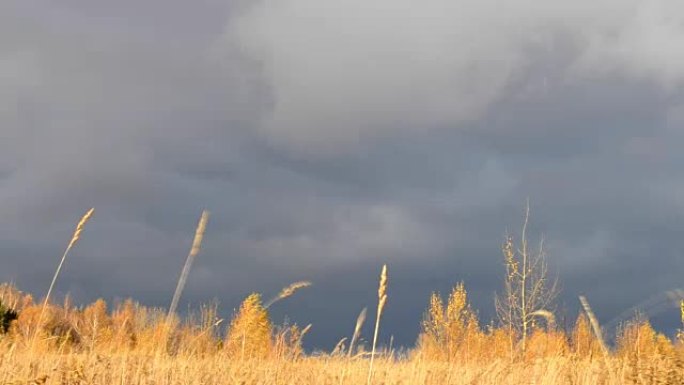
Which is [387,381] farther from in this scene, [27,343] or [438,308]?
[438,308]

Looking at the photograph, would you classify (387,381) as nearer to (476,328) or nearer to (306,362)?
(306,362)

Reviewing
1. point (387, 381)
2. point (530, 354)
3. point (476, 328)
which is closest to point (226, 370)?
point (387, 381)

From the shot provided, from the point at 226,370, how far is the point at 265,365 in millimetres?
485

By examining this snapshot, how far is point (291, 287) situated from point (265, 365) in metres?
3.78

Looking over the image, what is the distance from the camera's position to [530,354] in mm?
16734

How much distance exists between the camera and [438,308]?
4091 cm

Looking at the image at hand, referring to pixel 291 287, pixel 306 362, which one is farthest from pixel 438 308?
pixel 291 287

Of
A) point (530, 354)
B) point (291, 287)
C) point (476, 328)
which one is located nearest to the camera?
point (291, 287)

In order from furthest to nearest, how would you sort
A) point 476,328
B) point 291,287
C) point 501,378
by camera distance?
point 476,328, point 501,378, point 291,287

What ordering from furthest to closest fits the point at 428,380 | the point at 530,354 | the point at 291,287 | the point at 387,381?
the point at 530,354 < the point at 428,380 < the point at 387,381 < the point at 291,287

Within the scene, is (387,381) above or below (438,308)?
below

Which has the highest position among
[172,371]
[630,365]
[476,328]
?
[476,328]

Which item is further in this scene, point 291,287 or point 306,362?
point 306,362

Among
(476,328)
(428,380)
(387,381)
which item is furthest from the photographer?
(476,328)
